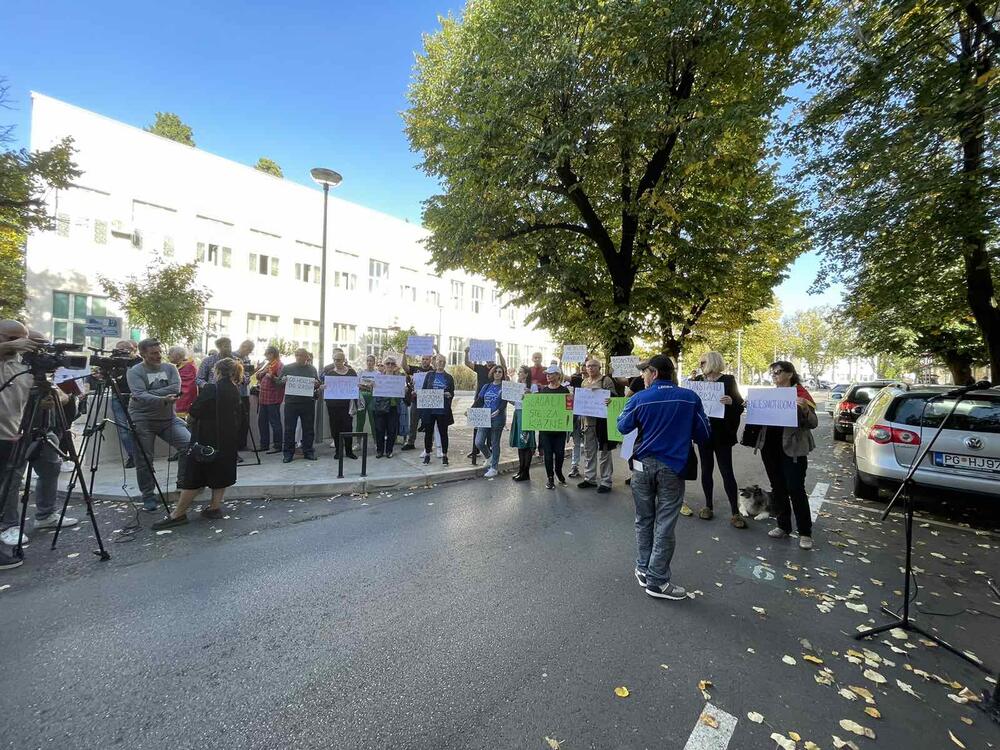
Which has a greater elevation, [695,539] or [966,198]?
[966,198]

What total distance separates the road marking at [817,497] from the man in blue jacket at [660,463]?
3.45 meters

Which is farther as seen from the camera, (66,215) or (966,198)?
(66,215)

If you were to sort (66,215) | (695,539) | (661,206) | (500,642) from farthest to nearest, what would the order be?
1. (66,215)
2. (661,206)
3. (695,539)
4. (500,642)

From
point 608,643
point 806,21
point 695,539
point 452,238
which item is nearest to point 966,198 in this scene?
point 806,21

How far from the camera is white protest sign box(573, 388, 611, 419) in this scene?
714 centimetres

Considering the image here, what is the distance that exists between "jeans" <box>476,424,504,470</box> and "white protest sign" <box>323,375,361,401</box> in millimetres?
2425

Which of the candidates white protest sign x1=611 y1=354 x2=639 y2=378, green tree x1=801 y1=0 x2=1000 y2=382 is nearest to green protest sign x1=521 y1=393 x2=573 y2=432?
white protest sign x1=611 y1=354 x2=639 y2=378

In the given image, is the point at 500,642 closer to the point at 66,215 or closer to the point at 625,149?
the point at 625,149

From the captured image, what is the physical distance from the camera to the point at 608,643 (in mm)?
3096

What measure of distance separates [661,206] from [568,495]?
6.53m

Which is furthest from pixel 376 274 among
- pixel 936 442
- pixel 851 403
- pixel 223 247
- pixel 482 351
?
pixel 936 442

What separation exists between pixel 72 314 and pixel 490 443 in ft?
78.4

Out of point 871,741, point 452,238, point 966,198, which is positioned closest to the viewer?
point 871,741

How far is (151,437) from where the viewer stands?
605 cm
